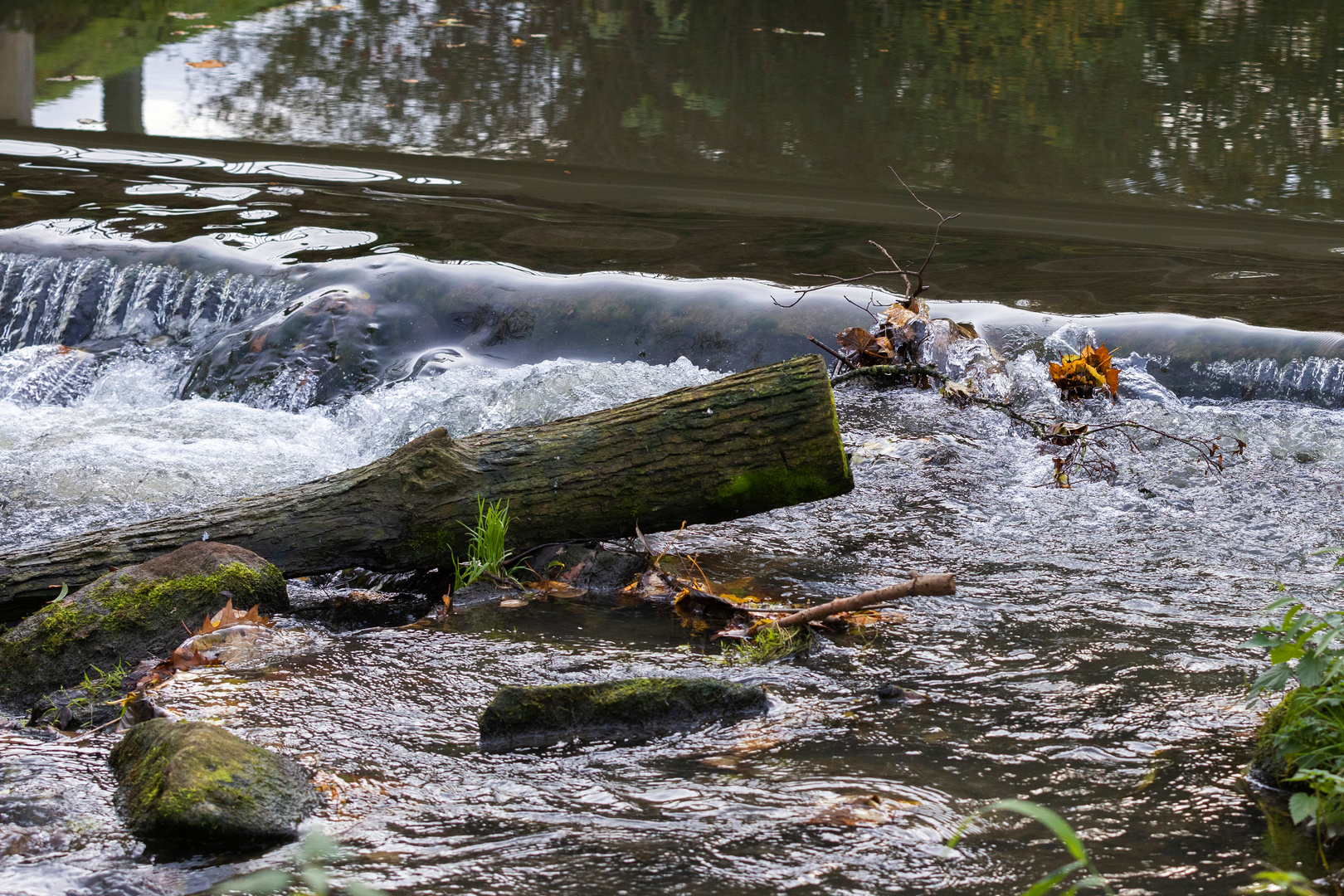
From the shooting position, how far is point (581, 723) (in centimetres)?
297

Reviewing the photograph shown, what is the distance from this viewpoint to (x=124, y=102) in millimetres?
11359

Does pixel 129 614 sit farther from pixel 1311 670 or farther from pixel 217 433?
pixel 1311 670

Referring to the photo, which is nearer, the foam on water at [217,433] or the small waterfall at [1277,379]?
the foam on water at [217,433]

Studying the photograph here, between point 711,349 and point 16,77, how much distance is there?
8.85 m

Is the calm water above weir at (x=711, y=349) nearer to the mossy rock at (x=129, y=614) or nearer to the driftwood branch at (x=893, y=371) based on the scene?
the driftwood branch at (x=893, y=371)

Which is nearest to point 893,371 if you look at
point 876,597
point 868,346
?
point 868,346

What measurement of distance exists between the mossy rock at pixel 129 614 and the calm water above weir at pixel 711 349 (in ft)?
0.79

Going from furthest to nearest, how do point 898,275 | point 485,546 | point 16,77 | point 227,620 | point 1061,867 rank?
point 16,77 < point 898,275 < point 485,546 < point 227,620 < point 1061,867

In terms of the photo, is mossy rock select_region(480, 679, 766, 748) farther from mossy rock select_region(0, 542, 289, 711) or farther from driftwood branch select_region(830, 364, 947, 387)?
driftwood branch select_region(830, 364, 947, 387)

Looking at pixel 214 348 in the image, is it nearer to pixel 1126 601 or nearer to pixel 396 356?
pixel 396 356

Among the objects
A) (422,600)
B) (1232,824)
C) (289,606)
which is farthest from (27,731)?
(1232,824)

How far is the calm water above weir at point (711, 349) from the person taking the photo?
2.59 meters

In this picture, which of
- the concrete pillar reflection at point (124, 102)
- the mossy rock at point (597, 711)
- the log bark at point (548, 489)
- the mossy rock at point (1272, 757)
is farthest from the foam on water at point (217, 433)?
the concrete pillar reflection at point (124, 102)

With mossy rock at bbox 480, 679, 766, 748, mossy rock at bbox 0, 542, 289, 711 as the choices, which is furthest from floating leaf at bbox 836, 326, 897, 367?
mossy rock at bbox 480, 679, 766, 748
